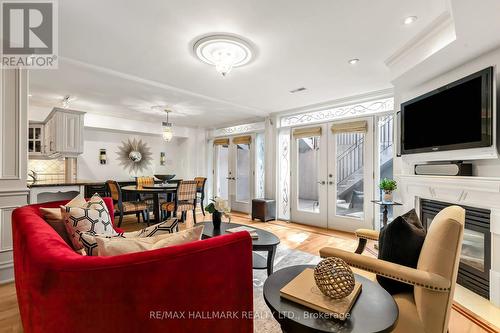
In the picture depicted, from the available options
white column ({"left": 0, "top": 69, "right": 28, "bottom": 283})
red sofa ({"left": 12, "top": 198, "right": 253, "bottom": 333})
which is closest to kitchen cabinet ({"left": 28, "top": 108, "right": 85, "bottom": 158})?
white column ({"left": 0, "top": 69, "right": 28, "bottom": 283})

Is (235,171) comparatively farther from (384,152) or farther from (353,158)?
(384,152)

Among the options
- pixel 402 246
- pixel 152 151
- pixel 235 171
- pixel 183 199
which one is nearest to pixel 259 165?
pixel 235 171

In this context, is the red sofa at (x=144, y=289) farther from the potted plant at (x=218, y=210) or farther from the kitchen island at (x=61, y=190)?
the kitchen island at (x=61, y=190)

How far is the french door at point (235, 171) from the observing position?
6.52 meters

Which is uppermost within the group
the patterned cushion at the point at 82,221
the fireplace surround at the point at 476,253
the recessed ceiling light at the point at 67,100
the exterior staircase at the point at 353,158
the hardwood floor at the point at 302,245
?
the recessed ceiling light at the point at 67,100

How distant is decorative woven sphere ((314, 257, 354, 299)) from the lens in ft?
3.49

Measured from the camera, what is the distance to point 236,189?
6.86 metres

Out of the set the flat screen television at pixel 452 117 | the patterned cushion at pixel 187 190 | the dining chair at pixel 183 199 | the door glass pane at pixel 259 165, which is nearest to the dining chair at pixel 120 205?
the dining chair at pixel 183 199

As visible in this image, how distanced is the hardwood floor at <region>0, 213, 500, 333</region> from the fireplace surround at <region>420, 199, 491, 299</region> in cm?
43

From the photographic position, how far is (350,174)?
465 cm

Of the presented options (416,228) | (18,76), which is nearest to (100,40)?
(18,76)

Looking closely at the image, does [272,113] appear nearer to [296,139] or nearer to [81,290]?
[296,139]

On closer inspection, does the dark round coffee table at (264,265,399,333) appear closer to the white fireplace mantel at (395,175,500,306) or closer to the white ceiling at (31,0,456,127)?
the white fireplace mantel at (395,175,500,306)

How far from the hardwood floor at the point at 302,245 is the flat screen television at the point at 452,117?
4.72ft
